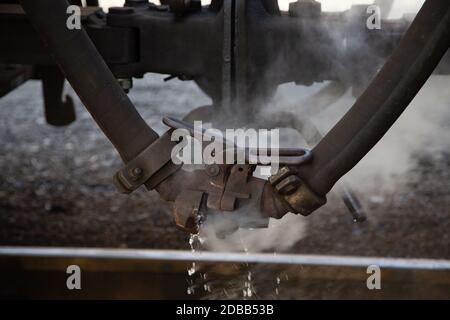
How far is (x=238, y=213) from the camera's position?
1584 millimetres

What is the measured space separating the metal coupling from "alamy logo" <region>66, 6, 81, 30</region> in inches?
19.6

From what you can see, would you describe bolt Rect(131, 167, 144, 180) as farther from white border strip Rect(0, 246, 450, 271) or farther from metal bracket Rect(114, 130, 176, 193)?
white border strip Rect(0, 246, 450, 271)

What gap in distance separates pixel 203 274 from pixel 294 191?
3.09 ft

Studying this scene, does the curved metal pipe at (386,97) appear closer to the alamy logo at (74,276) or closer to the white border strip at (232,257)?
the white border strip at (232,257)

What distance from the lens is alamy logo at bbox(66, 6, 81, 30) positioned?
156cm

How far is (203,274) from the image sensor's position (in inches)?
94.7

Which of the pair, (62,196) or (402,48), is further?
(62,196)

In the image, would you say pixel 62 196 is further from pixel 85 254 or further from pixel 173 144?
pixel 173 144

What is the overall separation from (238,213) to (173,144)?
0.19 metres

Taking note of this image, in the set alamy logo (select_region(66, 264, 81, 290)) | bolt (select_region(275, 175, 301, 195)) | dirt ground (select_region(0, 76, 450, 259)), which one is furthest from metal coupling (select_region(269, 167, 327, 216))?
dirt ground (select_region(0, 76, 450, 259))

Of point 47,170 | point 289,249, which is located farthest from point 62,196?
point 289,249

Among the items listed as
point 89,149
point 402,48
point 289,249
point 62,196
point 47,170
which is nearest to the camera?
point 402,48

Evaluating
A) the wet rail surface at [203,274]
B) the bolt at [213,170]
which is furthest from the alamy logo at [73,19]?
the wet rail surface at [203,274]

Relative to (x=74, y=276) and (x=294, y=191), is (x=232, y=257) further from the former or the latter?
(x=294, y=191)
